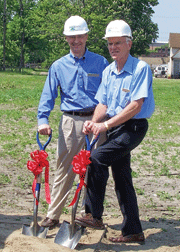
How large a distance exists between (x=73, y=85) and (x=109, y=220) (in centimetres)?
174

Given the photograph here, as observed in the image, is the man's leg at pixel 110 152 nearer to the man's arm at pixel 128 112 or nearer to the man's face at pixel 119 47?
the man's arm at pixel 128 112

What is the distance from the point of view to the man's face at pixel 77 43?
4941 millimetres

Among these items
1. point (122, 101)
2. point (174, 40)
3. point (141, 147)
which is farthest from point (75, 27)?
point (174, 40)

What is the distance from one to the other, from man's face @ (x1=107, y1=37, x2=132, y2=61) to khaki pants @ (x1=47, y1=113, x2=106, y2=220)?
867mm

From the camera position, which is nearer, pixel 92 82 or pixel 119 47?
pixel 119 47

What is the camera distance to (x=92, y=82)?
5113 mm

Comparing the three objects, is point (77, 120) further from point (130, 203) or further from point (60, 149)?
point (130, 203)

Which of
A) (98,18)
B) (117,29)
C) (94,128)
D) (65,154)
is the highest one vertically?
(98,18)

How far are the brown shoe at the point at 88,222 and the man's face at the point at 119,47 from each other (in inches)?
61.8

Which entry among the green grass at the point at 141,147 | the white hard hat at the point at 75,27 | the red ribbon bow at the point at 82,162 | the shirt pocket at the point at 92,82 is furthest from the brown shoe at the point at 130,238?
the white hard hat at the point at 75,27

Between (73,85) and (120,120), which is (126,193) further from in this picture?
(73,85)

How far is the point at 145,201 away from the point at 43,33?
53.7m

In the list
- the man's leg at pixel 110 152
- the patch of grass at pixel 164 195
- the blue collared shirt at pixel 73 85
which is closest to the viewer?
the man's leg at pixel 110 152

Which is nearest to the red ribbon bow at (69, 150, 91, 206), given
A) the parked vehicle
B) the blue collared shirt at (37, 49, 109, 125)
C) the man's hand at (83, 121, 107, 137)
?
the man's hand at (83, 121, 107, 137)
